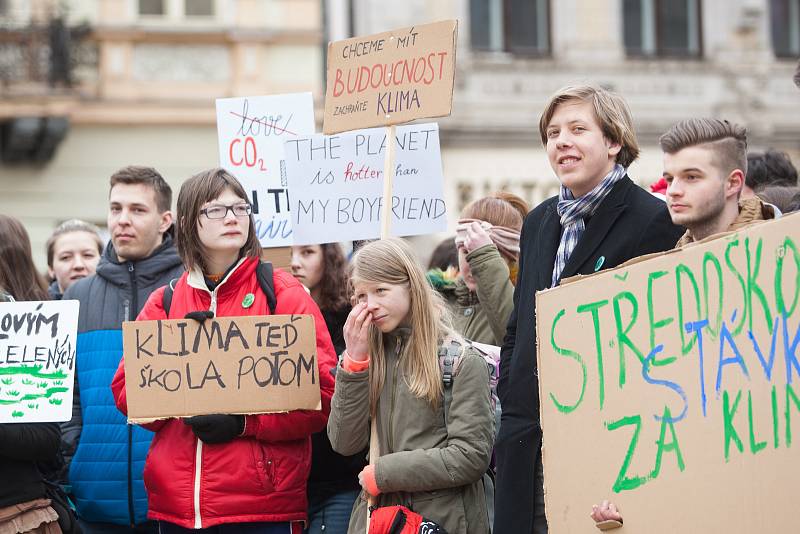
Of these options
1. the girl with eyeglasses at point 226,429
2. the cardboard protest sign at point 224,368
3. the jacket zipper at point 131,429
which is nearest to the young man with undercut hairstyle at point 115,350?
the jacket zipper at point 131,429

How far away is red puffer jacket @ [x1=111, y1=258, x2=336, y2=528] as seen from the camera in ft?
14.6

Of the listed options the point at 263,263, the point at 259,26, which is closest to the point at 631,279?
the point at 263,263

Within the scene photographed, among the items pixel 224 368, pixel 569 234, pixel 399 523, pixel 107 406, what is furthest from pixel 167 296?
pixel 569 234

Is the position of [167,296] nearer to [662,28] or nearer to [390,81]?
[390,81]

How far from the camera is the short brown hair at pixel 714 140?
12.1 ft

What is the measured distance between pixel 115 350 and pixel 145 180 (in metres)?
0.68

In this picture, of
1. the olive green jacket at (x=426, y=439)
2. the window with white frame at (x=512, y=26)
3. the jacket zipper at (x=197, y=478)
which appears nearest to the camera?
the olive green jacket at (x=426, y=439)

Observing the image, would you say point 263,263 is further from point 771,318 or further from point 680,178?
point 771,318

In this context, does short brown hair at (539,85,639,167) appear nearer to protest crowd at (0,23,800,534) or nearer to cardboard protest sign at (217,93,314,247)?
protest crowd at (0,23,800,534)

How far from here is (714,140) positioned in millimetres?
3703

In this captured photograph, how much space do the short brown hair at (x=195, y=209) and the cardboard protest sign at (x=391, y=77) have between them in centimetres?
69

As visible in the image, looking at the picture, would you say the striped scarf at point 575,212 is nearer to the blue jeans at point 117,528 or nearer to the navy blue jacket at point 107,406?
the navy blue jacket at point 107,406

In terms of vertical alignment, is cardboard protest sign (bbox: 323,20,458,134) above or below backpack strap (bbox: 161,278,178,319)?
above

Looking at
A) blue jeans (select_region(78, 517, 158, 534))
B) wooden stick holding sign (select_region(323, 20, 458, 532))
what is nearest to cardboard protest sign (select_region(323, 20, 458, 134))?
wooden stick holding sign (select_region(323, 20, 458, 532))
